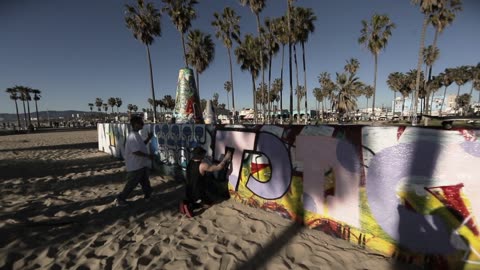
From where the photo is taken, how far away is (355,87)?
33.2m

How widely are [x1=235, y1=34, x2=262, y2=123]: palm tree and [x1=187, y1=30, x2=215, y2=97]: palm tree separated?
15.4 feet

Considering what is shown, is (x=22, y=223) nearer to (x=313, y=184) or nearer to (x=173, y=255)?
(x=173, y=255)

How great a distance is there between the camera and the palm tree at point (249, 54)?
31.3 metres

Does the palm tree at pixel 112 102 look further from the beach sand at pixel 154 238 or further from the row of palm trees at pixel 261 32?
the beach sand at pixel 154 238

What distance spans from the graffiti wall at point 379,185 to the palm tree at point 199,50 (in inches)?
1018

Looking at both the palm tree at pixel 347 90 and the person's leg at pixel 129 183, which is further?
the palm tree at pixel 347 90

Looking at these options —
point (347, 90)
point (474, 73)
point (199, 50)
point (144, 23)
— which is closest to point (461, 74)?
point (474, 73)

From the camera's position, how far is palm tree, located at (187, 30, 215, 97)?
27953mm

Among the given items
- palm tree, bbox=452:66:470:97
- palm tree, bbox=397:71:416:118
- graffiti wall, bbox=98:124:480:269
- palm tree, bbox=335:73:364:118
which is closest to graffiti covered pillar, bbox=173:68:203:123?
graffiti wall, bbox=98:124:480:269

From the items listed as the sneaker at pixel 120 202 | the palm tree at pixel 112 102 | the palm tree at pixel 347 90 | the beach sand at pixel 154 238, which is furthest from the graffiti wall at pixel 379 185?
the palm tree at pixel 112 102

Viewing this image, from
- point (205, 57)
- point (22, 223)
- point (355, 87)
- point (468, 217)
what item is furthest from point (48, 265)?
point (355, 87)

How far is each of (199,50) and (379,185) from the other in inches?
1140

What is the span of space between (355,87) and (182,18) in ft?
84.6

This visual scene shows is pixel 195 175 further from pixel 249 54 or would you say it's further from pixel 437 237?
pixel 249 54
